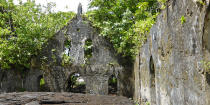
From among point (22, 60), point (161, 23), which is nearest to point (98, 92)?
point (22, 60)

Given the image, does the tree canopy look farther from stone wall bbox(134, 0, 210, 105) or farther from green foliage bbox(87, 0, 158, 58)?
stone wall bbox(134, 0, 210, 105)

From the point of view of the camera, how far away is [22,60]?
1199 cm

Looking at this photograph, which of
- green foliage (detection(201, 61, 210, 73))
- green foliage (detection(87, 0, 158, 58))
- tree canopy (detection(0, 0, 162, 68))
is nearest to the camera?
green foliage (detection(201, 61, 210, 73))

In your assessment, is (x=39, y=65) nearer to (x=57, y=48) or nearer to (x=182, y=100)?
(x=57, y=48)

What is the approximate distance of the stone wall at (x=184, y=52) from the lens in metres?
2.19

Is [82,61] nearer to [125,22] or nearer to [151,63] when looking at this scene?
[125,22]

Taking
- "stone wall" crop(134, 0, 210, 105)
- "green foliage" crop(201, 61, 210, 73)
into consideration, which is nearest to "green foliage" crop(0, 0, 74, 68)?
"stone wall" crop(134, 0, 210, 105)

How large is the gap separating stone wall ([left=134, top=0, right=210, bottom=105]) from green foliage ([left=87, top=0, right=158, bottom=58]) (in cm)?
159

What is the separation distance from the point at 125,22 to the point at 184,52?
24.2 ft

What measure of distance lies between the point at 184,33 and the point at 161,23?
1439 millimetres

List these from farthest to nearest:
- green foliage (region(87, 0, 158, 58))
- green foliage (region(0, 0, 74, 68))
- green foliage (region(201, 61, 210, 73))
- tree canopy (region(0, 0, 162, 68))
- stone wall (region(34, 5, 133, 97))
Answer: green foliage (region(0, 0, 74, 68)) → stone wall (region(34, 5, 133, 97)) → tree canopy (region(0, 0, 162, 68)) → green foliage (region(87, 0, 158, 58)) → green foliage (region(201, 61, 210, 73))

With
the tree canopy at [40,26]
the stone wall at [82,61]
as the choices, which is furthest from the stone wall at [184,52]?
the stone wall at [82,61]

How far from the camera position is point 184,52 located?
2768 millimetres

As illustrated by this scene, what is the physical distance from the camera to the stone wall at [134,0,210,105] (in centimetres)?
219
